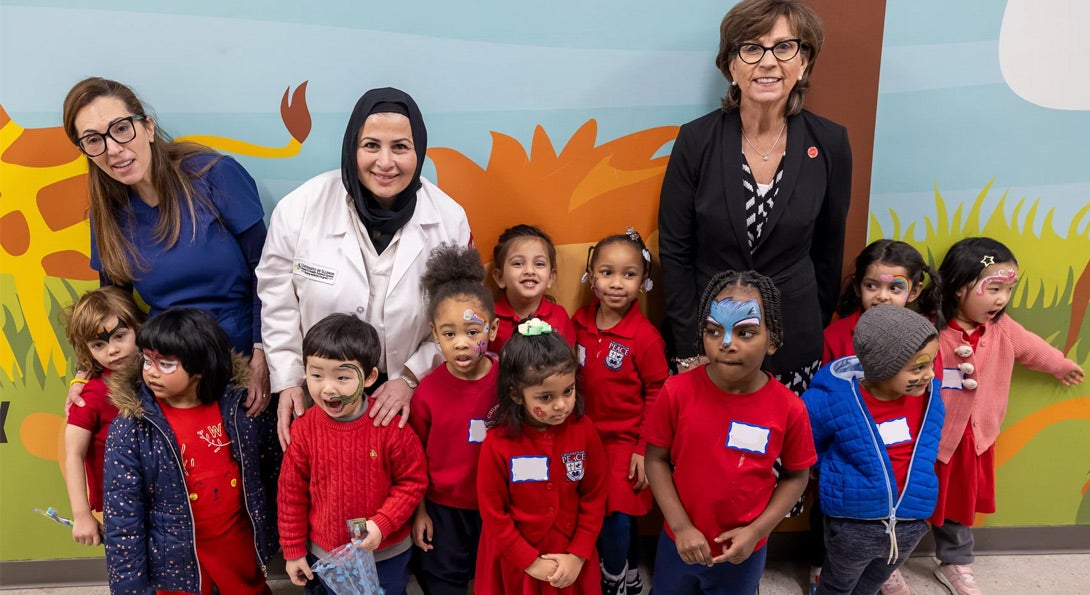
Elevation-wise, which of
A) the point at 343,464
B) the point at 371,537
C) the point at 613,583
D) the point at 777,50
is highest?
the point at 777,50

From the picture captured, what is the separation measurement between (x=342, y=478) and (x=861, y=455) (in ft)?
5.33

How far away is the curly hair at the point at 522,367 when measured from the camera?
2.06 meters

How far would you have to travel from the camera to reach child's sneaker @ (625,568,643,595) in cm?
271

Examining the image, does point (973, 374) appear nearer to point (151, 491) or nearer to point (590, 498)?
point (590, 498)

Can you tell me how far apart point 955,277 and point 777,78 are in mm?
1079

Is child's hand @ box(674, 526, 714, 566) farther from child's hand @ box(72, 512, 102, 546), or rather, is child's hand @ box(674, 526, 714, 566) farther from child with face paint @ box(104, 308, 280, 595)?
child's hand @ box(72, 512, 102, 546)

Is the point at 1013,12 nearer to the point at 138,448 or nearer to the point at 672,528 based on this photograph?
the point at 672,528

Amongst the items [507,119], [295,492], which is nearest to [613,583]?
[295,492]

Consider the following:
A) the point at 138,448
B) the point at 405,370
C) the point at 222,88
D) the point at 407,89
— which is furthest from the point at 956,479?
the point at 222,88

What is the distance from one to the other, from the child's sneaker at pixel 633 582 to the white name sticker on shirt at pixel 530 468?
0.85 metres

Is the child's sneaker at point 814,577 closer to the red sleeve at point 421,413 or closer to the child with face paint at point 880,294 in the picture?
the child with face paint at point 880,294

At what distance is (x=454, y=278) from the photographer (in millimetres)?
2303

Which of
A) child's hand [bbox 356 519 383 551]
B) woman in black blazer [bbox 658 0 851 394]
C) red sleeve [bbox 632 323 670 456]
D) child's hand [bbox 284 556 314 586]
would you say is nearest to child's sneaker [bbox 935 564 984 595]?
woman in black blazer [bbox 658 0 851 394]

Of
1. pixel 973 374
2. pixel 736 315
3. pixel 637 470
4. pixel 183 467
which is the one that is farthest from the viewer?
pixel 973 374
